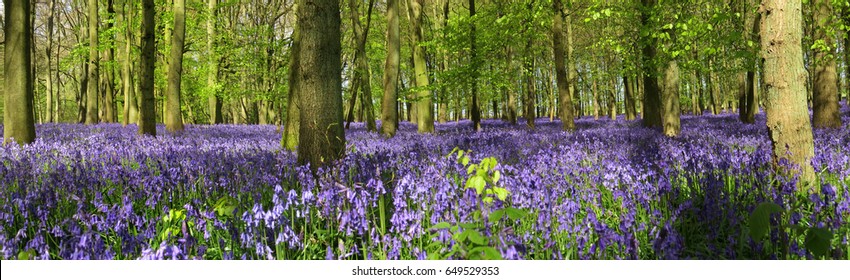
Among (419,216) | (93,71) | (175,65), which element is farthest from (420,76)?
(93,71)

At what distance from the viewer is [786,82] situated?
3664 mm

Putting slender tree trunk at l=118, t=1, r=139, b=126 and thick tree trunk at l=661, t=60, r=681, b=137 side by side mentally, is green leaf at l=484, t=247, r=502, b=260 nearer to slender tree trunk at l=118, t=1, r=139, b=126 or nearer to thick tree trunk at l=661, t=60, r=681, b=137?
thick tree trunk at l=661, t=60, r=681, b=137

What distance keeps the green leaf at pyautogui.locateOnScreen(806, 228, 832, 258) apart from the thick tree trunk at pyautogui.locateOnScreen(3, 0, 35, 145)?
10.1 meters

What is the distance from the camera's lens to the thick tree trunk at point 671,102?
35.2 feet

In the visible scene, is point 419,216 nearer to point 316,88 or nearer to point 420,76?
point 316,88

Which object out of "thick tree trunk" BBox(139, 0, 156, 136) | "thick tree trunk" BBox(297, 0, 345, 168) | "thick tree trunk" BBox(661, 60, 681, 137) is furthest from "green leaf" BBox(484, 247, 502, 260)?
"thick tree trunk" BBox(139, 0, 156, 136)

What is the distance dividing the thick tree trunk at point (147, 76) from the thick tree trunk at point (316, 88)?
24.5 feet

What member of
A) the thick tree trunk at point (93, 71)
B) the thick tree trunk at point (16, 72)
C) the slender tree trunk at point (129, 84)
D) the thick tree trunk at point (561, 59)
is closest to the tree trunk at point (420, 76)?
the thick tree trunk at point (561, 59)

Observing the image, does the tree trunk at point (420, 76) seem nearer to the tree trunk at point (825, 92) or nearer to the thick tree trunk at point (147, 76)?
the thick tree trunk at point (147, 76)

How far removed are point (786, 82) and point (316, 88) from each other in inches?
165

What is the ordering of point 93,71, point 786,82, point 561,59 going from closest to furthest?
point 786,82, point 561,59, point 93,71

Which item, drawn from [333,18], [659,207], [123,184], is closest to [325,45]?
[333,18]
